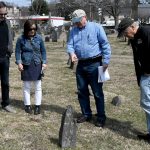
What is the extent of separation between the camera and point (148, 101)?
580cm

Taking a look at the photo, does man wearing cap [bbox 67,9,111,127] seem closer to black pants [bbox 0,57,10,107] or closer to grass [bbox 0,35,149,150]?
grass [bbox 0,35,149,150]

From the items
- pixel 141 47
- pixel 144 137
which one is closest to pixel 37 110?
pixel 144 137

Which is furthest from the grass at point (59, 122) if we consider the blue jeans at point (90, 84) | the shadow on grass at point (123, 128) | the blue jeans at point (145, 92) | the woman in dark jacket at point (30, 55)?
the woman in dark jacket at point (30, 55)

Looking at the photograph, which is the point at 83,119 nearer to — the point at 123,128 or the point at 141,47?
the point at 123,128

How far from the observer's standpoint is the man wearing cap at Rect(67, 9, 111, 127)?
21.0 feet

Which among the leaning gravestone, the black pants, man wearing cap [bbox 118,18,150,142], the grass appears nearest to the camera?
man wearing cap [bbox 118,18,150,142]

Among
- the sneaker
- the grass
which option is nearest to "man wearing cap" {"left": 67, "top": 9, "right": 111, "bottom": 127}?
the grass

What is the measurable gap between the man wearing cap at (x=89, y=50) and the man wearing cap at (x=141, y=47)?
804 millimetres

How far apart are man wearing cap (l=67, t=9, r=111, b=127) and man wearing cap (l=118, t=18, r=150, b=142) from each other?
804mm

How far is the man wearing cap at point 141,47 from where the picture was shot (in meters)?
5.50

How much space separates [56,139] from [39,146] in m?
0.36

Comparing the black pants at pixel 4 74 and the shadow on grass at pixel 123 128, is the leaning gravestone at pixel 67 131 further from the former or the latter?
the black pants at pixel 4 74

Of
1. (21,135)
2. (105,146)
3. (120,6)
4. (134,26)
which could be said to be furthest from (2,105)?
(120,6)

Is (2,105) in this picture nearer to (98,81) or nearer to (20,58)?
(20,58)
